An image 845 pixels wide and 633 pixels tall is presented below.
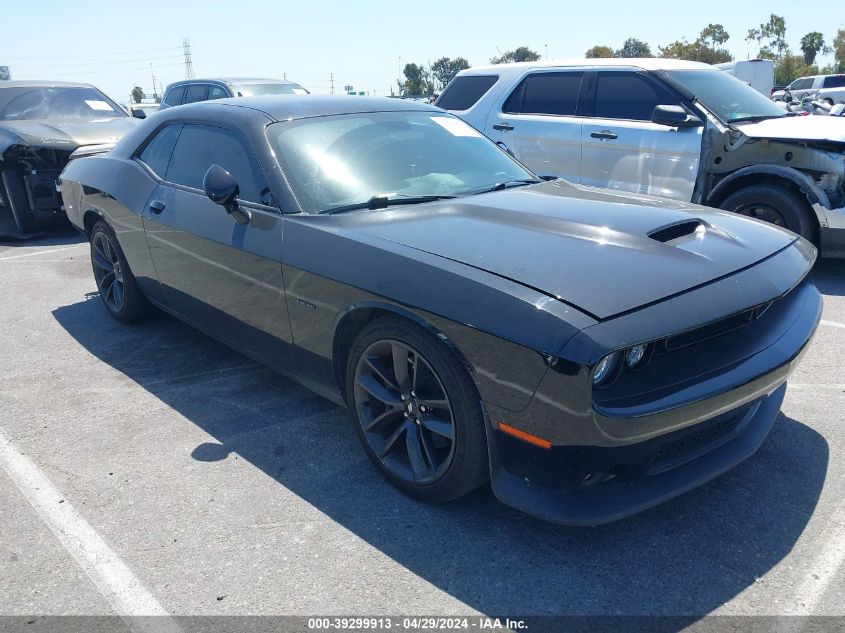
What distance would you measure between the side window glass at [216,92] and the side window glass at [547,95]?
Result: 598 cm

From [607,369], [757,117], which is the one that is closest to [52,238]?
[757,117]

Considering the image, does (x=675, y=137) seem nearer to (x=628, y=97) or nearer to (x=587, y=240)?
(x=628, y=97)

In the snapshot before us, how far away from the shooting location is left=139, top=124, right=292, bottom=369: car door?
10.7 ft

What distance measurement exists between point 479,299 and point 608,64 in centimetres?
512

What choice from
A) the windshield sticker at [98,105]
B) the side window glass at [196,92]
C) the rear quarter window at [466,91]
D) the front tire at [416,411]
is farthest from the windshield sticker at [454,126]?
the side window glass at [196,92]

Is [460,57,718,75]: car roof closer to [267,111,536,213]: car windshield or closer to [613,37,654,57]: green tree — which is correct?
[267,111,536,213]: car windshield

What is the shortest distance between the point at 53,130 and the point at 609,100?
632 cm

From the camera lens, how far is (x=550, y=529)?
2621mm

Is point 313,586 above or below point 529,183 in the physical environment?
below

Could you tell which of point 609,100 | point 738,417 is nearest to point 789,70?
point 609,100

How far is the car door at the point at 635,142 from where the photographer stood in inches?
236

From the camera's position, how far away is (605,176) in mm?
6465

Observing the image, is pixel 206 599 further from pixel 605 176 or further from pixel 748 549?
pixel 605 176

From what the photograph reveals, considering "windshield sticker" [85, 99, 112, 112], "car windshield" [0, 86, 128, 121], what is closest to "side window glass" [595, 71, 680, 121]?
"car windshield" [0, 86, 128, 121]
